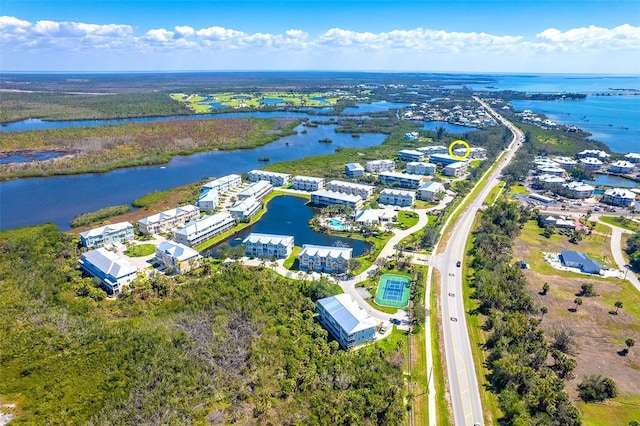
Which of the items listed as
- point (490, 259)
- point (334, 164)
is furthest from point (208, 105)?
point (490, 259)

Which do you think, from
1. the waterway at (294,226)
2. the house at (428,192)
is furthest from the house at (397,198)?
the waterway at (294,226)

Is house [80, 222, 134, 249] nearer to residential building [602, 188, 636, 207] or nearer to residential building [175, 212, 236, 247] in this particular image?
residential building [175, 212, 236, 247]

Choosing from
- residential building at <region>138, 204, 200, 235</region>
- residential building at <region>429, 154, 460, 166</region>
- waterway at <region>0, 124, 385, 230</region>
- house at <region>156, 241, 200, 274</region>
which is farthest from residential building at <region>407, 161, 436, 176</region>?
house at <region>156, 241, 200, 274</region>

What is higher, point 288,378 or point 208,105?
point 208,105

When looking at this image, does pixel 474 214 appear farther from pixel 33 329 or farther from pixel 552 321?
pixel 33 329

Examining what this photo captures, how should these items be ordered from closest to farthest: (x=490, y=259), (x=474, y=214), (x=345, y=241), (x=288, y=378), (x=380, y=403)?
(x=380, y=403) < (x=288, y=378) < (x=490, y=259) < (x=345, y=241) < (x=474, y=214)

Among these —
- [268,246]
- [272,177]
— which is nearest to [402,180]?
[272,177]
